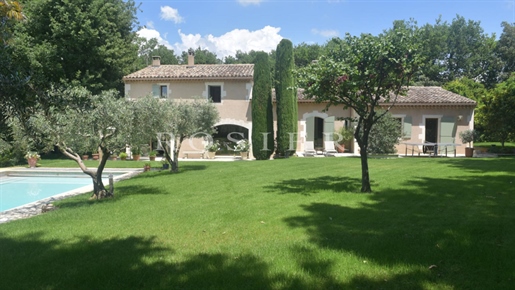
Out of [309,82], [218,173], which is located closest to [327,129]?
[218,173]

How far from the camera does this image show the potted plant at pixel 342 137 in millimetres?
22097

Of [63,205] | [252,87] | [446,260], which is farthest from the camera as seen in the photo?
[252,87]

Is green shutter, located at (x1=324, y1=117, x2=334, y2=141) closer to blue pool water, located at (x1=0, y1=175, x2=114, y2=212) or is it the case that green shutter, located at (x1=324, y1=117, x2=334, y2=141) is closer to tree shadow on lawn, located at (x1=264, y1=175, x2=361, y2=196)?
tree shadow on lawn, located at (x1=264, y1=175, x2=361, y2=196)

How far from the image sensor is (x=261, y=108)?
20.8 metres

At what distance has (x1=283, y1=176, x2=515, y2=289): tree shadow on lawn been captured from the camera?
3.54 m

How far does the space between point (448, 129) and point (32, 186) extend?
2305 cm

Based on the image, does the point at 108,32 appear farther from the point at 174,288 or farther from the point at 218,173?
the point at 174,288

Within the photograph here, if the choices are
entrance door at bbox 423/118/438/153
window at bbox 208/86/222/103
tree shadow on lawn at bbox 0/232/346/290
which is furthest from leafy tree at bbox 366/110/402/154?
tree shadow on lawn at bbox 0/232/346/290

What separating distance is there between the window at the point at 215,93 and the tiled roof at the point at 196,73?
2.82 feet

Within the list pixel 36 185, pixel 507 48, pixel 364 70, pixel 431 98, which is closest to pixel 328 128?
pixel 431 98

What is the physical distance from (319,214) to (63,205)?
6761 mm

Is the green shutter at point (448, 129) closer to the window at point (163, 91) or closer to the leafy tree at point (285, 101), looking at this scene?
the leafy tree at point (285, 101)

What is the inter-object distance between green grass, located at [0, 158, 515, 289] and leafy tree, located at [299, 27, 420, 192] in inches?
88.0

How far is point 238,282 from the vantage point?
3568 millimetres
